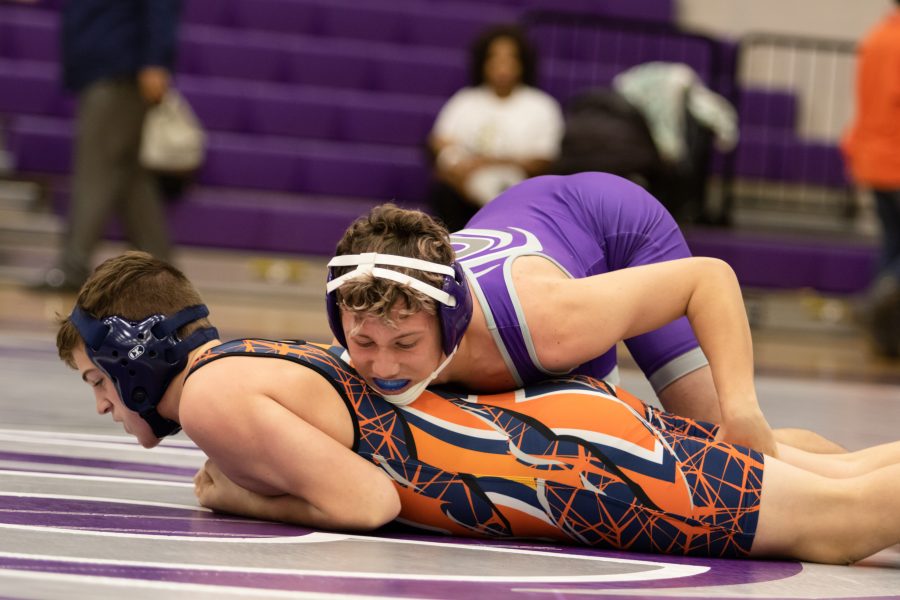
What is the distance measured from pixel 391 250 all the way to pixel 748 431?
2.36 feet

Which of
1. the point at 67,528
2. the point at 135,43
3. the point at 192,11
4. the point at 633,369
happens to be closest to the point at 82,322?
the point at 67,528

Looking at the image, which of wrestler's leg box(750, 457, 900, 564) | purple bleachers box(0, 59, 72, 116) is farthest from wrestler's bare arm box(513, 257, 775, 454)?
purple bleachers box(0, 59, 72, 116)

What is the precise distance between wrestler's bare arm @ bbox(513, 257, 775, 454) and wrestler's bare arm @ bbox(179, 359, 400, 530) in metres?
0.40

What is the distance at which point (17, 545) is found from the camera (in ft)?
7.39

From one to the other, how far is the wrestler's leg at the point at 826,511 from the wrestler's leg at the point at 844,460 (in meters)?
0.13

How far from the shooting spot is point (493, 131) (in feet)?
24.3

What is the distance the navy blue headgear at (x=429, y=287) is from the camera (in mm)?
2354

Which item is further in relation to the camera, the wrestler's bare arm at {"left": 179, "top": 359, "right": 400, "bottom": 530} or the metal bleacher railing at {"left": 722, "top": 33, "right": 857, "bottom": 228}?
the metal bleacher railing at {"left": 722, "top": 33, "right": 857, "bottom": 228}

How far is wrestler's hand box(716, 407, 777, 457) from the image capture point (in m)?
2.57

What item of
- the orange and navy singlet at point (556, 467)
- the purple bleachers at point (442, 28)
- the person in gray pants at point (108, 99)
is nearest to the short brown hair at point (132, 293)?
the orange and navy singlet at point (556, 467)

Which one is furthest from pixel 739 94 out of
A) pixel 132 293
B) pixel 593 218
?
pixel 132 293

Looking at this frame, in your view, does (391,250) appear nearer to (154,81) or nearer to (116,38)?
(154,81)

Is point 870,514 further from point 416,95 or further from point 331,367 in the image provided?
point 416,95

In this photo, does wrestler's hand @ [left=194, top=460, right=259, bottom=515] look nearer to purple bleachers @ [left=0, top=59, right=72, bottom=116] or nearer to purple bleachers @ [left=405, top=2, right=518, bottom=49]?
purple bleachers @ [left=0, top=59, right=72, bottom=116]
